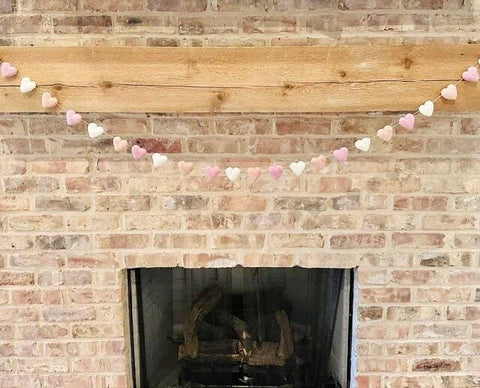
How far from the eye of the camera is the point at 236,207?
1839 mm

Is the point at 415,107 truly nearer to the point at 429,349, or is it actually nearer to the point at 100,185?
the point at 429,349

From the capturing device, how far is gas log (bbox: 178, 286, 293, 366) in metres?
2.12

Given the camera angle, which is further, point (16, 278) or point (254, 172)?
point (16, 278)

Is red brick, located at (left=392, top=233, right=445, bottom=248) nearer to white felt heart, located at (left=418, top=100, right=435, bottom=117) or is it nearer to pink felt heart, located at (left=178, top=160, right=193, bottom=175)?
white felt heart, located at (left=418, top=100, right=435, bottom=117)

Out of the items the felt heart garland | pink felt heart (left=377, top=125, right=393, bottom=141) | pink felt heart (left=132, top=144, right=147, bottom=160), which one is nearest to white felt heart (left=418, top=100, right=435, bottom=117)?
the felt heart garland

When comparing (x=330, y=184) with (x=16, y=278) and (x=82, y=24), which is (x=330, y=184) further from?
(x=16, y=278)

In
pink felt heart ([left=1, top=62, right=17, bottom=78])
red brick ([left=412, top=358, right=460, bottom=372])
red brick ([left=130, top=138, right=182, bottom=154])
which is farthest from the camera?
red brick ([left=412, top=358, right=460, bottom=372])

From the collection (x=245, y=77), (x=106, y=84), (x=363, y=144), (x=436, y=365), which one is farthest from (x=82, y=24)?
(x=436, y=365)

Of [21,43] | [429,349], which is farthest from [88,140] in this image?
[429,349]

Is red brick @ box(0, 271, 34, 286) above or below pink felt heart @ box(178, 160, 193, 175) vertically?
below

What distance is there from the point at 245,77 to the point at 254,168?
0.30 metres

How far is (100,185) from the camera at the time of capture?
1823 millimetres

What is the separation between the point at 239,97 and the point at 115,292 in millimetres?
859

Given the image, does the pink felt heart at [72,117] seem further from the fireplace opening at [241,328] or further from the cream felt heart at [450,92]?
the cream felt heart at [450,92]
